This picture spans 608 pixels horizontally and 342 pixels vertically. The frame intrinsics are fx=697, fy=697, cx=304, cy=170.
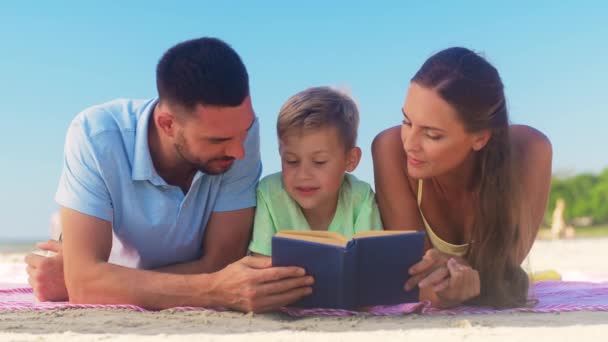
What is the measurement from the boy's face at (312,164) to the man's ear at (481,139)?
77 cm

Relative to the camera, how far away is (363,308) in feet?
12.4

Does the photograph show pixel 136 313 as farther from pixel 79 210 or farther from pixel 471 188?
pixel 471 188

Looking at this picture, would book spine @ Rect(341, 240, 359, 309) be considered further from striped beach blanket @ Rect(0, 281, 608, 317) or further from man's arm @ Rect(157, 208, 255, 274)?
man's arm @ Rect(157, 208, 255, 274)

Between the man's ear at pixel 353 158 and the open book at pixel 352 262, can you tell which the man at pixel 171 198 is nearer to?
the open book at pixel 352 262

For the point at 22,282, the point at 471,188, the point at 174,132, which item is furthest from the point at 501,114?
the point at 22,282

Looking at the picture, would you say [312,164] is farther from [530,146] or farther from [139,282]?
[530,146]

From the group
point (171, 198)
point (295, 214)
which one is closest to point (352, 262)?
point (295, 214)

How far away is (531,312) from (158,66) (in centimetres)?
257

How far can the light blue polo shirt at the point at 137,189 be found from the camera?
3.90 meters

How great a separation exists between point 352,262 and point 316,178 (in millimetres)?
833

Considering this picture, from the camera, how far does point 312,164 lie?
13.2 feet

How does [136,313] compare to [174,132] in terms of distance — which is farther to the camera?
[174,132]

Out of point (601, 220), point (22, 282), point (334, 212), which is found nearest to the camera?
point (334, 212)

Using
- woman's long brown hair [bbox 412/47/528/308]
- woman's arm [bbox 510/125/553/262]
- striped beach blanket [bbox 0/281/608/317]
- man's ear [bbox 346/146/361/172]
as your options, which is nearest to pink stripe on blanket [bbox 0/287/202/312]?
striped beach blanket [bbox 0/281/608/317]
